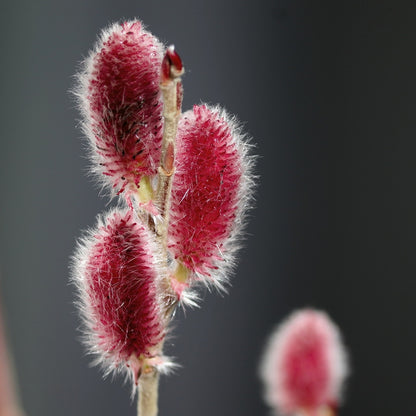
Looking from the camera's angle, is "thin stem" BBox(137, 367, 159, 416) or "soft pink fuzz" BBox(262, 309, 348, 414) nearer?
"thin stem" BBox(137, 367, 159, 416)

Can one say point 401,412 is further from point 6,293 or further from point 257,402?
point 6,293

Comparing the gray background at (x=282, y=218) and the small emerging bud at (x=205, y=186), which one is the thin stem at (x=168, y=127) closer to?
the small emerging bud at (x=205, y=186)

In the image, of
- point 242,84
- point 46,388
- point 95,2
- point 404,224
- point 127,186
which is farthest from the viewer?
point 404,224

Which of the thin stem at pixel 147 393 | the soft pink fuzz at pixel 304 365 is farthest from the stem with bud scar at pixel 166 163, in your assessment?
the soft pink fuzz at pixel 304 365

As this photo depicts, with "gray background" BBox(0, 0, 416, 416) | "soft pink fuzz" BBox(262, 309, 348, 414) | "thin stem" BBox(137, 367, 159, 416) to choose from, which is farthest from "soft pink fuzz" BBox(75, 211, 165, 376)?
"gray background" BBox(0, 0, 416, 416)

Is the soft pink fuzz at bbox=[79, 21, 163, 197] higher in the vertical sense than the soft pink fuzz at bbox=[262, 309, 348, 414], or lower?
higher

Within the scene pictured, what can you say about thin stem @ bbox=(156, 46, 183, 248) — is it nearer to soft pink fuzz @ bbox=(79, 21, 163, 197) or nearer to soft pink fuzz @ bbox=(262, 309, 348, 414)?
soft pink fuzz @ bbox=(79, 21, 163, 197)

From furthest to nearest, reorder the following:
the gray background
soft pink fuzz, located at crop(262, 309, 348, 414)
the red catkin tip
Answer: the gray background
soft pink fuzz, located at crop(262, 309, 348, 414)
the red catkin tip

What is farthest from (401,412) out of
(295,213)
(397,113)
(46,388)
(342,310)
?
(46,388)
